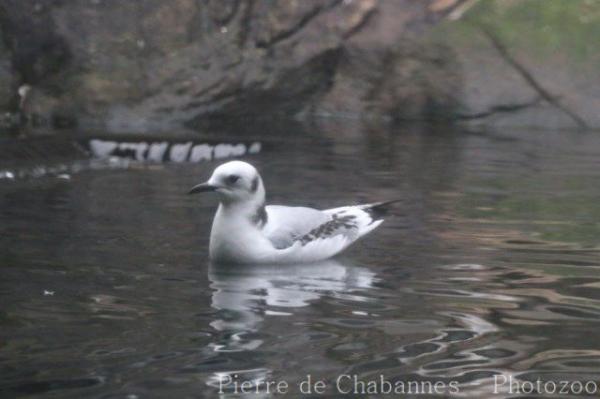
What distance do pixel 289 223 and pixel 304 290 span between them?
0.89 meters

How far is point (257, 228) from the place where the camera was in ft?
25.1

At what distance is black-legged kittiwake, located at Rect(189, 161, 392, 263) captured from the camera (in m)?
7.55

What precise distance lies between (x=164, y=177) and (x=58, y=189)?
1.16 meters

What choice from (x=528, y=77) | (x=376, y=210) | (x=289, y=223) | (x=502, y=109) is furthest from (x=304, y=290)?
(x=528, y=77)

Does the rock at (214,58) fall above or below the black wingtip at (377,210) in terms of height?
above

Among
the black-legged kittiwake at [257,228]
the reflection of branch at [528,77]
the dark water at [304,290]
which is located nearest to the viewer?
the dark water at [304,290]

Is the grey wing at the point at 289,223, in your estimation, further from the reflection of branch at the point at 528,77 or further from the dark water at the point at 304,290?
the reflection of branch at the point at 528,77

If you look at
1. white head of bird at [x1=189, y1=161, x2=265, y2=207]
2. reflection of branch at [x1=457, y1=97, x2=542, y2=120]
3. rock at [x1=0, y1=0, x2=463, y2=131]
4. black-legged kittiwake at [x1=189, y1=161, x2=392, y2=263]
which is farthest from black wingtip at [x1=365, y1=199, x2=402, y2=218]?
reflection of branch at [x1=457, y1=97, x2=542, y2=120]

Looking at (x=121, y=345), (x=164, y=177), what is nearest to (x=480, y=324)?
(x=121, y=345)

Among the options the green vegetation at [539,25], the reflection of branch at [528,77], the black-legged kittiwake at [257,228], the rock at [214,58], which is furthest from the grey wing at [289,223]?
the green vegetation at [539,25]

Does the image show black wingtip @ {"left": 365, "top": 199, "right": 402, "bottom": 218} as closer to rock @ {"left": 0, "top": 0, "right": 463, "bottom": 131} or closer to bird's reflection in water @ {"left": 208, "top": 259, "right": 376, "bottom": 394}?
bird's reflection in water @ {"left": 208, "top": 259, "right": 376, "bottom": 394}

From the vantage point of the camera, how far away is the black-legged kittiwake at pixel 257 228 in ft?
24.8

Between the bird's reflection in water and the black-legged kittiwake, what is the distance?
0.07 m

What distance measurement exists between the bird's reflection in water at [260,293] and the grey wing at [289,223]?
0.16m
